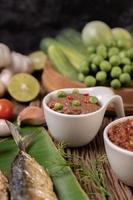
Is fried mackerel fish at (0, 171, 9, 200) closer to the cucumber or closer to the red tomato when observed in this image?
the red tomato

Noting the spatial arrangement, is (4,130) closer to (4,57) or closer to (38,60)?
(4,57)

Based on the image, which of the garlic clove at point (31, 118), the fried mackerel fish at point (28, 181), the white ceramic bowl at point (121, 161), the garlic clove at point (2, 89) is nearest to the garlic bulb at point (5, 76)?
the garlic clove at point (2, 89)

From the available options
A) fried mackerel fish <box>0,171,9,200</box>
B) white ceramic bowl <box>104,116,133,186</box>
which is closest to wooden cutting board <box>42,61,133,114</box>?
white ceramic bowl <box>104,116,133,186</box>

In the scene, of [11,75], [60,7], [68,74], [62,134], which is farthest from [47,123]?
[60,7]

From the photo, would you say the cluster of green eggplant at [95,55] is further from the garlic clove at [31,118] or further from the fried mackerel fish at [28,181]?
the fried mackerel fish at [28,181]

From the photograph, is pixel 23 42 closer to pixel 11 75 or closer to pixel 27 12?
pixel 27 12

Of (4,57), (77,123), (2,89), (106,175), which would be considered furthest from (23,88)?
(106,175)
